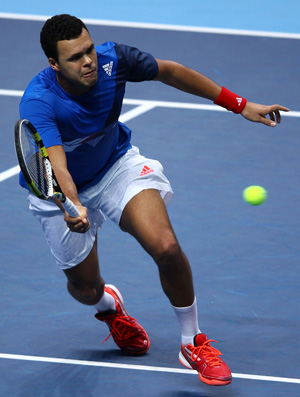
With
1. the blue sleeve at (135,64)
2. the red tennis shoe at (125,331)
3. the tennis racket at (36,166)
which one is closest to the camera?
the tennis racket at (36,166)

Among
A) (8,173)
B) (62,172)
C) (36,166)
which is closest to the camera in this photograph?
(36,166)

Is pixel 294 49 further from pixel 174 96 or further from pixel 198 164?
pixel 198 164

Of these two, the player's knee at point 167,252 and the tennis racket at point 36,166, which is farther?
the player's knee at point 167,252

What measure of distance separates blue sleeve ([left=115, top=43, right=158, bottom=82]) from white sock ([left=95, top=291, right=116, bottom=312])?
47.9 inches

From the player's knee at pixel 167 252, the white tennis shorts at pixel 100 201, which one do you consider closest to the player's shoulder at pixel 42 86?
the white tennis shorts at pixel 100 201

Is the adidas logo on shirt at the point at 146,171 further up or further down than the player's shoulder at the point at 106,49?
further down

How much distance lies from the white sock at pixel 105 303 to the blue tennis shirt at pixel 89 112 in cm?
66

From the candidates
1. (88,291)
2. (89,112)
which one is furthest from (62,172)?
(88,291)

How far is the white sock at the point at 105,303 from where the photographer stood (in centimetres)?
508

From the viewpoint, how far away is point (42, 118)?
14.2 ft

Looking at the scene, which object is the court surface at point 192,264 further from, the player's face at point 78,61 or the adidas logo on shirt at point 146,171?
the player's face at point 78,61

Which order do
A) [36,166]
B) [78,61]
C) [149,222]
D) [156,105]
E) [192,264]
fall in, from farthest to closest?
[156,105] < [192,264] < [149,222] < [78,61] < [36,166]

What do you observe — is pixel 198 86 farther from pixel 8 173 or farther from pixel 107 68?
pixel 8 173

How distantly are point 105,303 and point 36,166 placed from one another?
4.01ft
